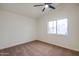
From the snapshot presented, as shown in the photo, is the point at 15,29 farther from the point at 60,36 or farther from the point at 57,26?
the point at 60,36

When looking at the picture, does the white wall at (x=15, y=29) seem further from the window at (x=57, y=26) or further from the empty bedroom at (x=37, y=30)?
the window at (x=57, y=26)

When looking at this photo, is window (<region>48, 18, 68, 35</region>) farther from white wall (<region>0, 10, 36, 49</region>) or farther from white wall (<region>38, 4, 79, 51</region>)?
white wall (<region>0, 10, 36, 49</region>)

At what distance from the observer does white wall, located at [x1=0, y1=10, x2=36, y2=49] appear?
1313 mm

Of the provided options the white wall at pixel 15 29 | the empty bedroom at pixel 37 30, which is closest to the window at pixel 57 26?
the empty bedroom at pixel 37 30

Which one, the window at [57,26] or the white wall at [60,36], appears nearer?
the window at [57,26]

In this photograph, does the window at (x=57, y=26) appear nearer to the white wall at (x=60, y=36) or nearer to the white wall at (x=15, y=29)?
the white wall at (x=60, y=36)

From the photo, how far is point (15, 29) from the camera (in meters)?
1.34

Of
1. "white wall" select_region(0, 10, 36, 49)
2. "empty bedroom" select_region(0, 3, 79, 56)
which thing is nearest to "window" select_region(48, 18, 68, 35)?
"empty bedroom" select_region(0, 3, 79, 56)

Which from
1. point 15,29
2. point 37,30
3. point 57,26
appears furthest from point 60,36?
point 15,29

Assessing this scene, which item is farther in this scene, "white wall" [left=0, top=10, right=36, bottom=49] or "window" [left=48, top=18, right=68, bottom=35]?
"white wall" [left=0, top=10, right=36, bottom=49]

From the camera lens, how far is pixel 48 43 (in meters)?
1.39

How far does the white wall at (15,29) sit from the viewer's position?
1313 mm

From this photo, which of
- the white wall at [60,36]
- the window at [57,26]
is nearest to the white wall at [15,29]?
the white wall at [60,36]

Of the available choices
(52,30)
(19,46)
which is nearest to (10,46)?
(19,46)
